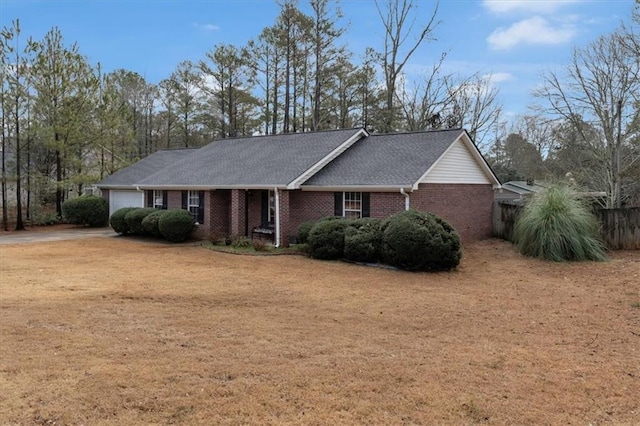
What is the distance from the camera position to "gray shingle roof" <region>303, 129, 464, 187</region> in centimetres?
1555

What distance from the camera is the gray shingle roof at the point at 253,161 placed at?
17922 mm

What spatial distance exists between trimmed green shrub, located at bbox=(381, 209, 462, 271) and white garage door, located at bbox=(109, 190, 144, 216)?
16069mm

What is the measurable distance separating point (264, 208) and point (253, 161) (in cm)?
268

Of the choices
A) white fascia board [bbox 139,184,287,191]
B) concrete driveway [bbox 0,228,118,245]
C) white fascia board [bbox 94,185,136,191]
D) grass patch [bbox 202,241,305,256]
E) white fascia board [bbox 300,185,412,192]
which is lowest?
grass patch [bbox 202,241,305,256]

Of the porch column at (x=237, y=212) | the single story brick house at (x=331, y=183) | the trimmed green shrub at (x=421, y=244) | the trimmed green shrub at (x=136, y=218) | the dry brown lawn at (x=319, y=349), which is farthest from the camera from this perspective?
the trimmed green shrub at (x=136, y=218)

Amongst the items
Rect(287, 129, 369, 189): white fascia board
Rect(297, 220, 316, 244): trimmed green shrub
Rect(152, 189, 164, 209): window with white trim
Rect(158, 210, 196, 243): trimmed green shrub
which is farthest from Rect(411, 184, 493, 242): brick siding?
Rect(152, 189, 164, 209): window with white trim

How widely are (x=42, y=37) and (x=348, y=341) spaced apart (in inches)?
1022

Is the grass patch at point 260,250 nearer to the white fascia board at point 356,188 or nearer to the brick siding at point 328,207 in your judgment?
the brick siding at point 328,207

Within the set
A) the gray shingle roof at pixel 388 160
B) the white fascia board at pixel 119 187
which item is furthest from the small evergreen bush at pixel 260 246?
the white fascia board at pixel 119 187

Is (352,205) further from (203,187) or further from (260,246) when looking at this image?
(203,187)

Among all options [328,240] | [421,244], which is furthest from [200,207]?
[421,244]

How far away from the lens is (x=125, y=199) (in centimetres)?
2538

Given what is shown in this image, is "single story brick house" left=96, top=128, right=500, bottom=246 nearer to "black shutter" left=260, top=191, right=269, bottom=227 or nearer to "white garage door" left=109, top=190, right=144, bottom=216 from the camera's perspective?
"black shutter" left=260, top=191, right=269, bottom=227

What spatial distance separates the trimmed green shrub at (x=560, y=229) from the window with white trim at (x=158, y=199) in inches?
627
